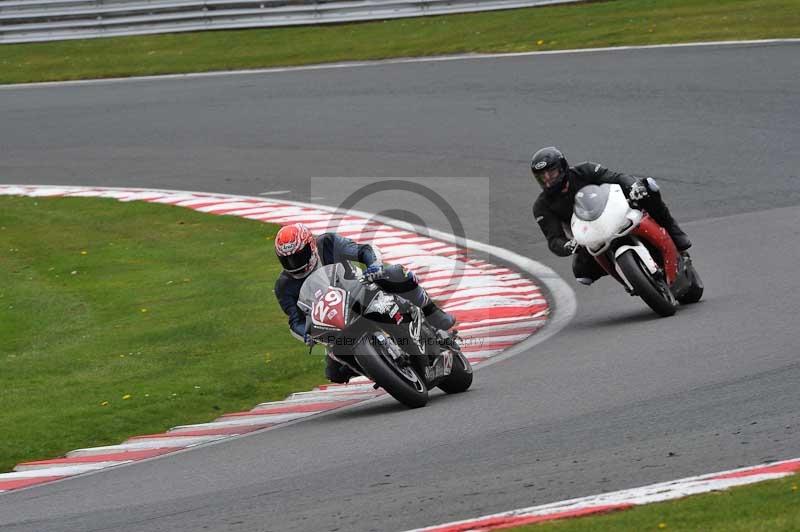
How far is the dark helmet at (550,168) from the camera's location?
35.2 feet

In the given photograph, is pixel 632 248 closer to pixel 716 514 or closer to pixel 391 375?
pixel 391 375

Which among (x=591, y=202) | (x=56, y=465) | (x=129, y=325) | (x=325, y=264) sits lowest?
(x=56, y=465)

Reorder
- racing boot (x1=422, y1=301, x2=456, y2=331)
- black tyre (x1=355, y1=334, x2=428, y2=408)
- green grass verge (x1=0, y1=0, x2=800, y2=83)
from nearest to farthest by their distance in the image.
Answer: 1. black tyre (x1=355, y1=334, x2=428, y2=408)
2. racing boot (x1=422, y1=301, x2=456, y2=331)
3. green grass verge (x1=0, y1=0, x2=800, y2=83)

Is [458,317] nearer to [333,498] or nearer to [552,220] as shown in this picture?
[552,220]

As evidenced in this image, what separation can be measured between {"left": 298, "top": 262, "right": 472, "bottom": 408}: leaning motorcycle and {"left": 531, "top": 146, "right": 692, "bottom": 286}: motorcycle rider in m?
2.21

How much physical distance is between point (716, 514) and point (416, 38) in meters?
21.2

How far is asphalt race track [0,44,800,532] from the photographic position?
6.61 metres

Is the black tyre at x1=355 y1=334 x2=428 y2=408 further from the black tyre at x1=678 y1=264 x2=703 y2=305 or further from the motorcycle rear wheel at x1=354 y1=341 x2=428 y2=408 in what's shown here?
the black tyre at x1=678 y1=264 x2=703 y2=305

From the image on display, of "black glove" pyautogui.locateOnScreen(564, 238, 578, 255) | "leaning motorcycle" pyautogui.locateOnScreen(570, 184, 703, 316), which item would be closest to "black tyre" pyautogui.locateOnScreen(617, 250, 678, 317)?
"leaning motorcycle" pyautogui.locateOnScreen(570, 184, 703, 316)

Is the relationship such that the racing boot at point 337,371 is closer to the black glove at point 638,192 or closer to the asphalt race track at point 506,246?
the asphalt race track at point 506,246

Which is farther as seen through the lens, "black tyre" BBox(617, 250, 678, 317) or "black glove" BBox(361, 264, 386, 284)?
"black tyre" BBox(617, 250, 678, 317)

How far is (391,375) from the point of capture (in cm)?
852

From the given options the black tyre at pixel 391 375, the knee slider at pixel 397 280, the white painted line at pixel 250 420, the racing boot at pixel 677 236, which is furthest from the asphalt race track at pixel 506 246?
the knee slider at pixel 397 280

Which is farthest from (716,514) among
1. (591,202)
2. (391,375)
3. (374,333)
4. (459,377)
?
(591,202)
